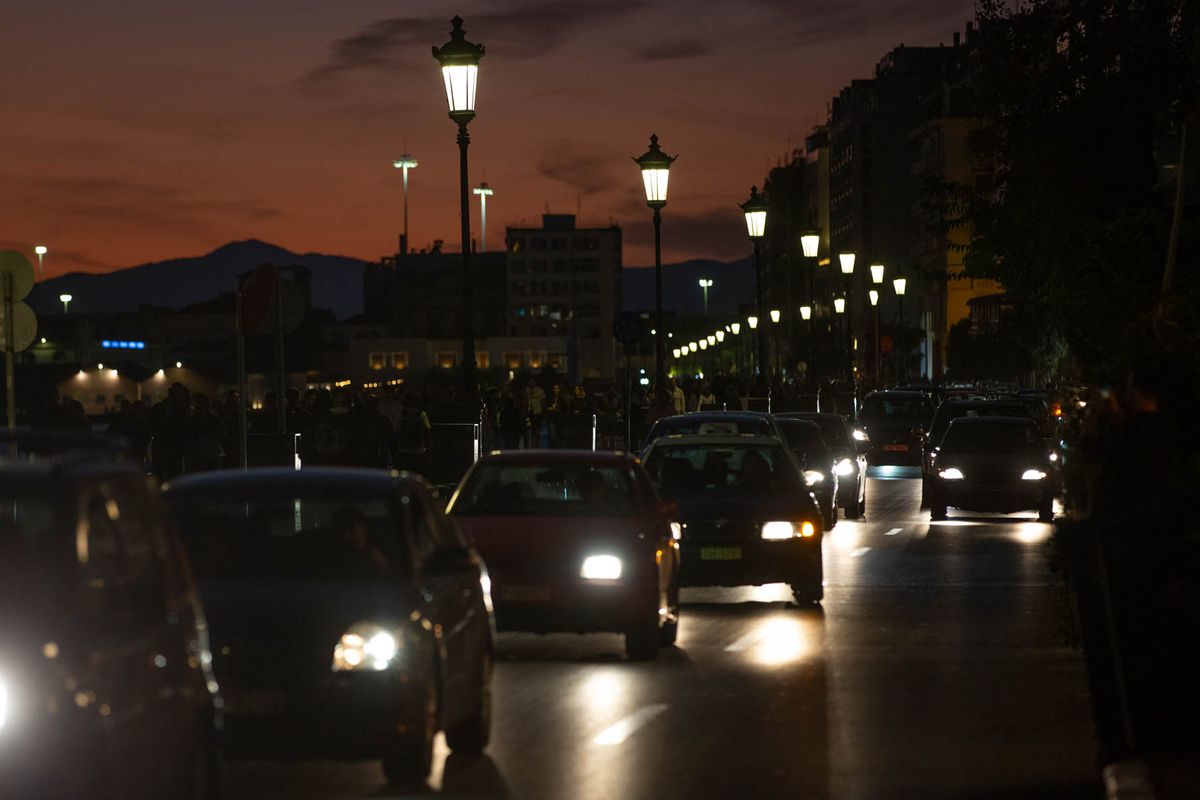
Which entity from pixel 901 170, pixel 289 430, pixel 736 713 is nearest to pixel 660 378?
pixel 289 430

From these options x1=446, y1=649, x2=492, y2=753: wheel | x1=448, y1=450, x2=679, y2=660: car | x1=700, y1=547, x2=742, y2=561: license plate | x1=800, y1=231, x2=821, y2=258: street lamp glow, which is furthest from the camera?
x1=800, y1=231, x2=821, y2=258: street lamp glow

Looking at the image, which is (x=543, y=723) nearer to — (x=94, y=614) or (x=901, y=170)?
(x=94, y=614)

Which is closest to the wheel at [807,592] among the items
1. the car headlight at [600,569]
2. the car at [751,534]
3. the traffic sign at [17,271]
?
the car at [751,534]

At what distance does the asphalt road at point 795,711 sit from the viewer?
11055mm

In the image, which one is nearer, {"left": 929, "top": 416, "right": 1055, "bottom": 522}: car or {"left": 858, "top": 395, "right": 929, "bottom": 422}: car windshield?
{"left": 929, "top": 416, "right": 1055, "bottom": 522}: car

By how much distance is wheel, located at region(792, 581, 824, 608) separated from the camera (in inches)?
818

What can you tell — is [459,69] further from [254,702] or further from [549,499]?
[254,702]

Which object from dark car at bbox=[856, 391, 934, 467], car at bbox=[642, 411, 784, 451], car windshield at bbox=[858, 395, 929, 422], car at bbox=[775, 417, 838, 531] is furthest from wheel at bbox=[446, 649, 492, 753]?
car windshield at bbox=[858, 395, 929, 422]

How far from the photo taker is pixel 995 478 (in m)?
34.5

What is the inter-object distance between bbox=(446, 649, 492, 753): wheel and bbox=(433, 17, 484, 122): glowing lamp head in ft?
61.9

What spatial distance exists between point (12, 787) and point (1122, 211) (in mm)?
35294

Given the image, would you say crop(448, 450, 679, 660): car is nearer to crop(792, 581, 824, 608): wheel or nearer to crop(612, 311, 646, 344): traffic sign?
crop(792, 581, 824, 608): wheel

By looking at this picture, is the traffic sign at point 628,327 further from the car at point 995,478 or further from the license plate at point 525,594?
the license plate at point 525,594

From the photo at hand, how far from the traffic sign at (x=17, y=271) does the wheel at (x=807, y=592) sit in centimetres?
853
